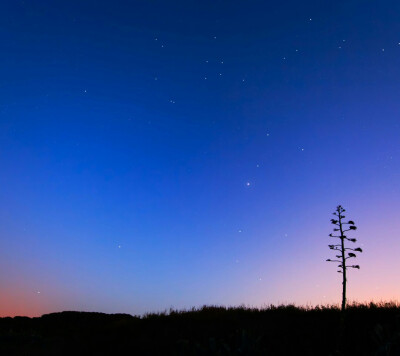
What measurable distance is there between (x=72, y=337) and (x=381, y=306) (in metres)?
11.4

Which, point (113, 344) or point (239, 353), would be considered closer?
point (239, 353)

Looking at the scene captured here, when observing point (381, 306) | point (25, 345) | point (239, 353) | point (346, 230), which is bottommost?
point (25, 345)

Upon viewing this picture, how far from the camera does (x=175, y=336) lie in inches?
471

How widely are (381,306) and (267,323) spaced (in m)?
3.80

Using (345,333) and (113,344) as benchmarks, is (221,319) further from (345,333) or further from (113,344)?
(345,333)

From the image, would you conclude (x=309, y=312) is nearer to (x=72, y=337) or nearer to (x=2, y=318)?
(x=72, y=337)

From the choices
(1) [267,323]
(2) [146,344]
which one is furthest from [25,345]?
(1) [267,323]

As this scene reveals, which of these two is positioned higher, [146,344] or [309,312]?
[309,312]

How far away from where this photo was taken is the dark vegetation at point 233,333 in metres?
9.02

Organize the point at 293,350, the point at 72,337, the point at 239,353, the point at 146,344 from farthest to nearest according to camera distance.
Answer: the point at 72,337
the point at 146,344
the point at 293,350
the point at 239,353

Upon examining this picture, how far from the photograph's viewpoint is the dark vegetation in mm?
9016

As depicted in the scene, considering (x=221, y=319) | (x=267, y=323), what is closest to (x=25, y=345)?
(x=221, y=319)

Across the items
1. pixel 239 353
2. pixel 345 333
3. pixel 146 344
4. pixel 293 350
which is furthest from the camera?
pixel 146 344

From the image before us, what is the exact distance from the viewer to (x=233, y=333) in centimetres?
1110
